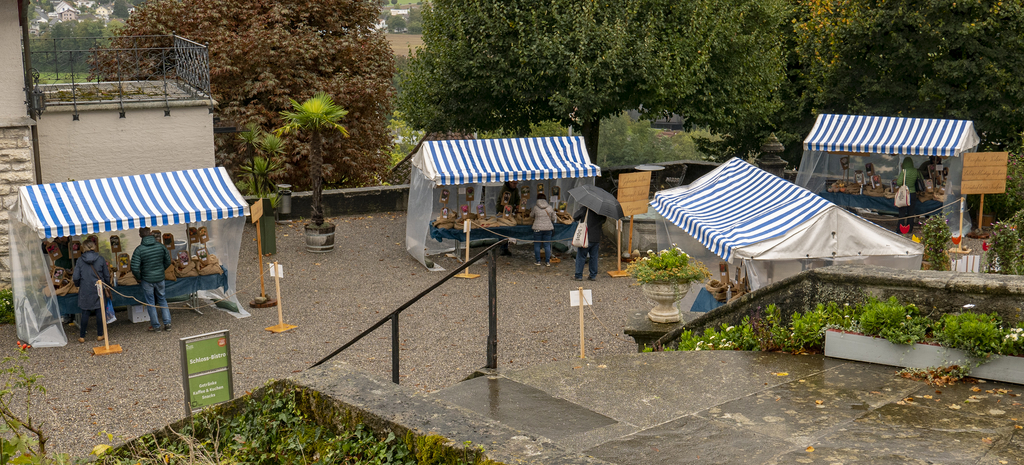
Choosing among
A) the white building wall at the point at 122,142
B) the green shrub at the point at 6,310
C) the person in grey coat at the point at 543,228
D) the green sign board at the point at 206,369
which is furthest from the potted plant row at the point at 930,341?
the white building wall at the point at 122,142

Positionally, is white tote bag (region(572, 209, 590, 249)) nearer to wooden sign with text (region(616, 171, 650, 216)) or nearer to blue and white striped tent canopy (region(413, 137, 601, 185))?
wooden sign with text (region(616, 171, 650, 216))

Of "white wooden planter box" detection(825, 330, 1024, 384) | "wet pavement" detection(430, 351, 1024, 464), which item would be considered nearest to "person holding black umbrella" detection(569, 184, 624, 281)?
"wet pavement" detection(430, 351, 1024, 464)

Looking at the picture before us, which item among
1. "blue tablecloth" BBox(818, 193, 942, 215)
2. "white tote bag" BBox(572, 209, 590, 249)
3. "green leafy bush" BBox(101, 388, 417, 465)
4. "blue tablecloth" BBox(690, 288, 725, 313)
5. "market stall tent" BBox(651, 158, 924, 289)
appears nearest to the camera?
"green leafy bush" BBox(101, 388, 417, 465)

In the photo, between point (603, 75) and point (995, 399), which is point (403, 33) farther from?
point (995, 399)

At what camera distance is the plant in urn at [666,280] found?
36.2 ft

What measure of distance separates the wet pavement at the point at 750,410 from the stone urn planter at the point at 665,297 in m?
2.58

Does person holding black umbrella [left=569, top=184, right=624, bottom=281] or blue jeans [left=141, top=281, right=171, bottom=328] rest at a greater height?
person holding black umbrella [left=569, top=184, right=624, bottom=281]

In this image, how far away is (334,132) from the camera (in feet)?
85.3

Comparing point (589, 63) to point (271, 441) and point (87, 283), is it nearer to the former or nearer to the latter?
point (87, 283)

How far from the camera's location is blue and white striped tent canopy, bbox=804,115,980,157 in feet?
62.7

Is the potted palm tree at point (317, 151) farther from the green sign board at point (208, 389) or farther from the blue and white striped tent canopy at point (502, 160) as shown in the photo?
the green sign board at point (208, 389)

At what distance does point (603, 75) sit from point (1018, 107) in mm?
9401

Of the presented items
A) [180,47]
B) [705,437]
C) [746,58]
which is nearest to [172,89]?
[180,47]

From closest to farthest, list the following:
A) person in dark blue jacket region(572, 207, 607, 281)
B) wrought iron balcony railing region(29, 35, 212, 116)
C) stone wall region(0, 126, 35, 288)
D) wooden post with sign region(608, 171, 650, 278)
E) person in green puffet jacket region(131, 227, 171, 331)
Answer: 1. person in green puffet jacket region(131, 227, 171, 331)
2. stone wall region(0, 126, 35, 288)
3. person in dark blue jacket region(572, 207, 607, 281)
4. wooden post with sign region(608, 171, 650, 278)
5. wrought iron balcony railing region(29, 35, 212, 116)
